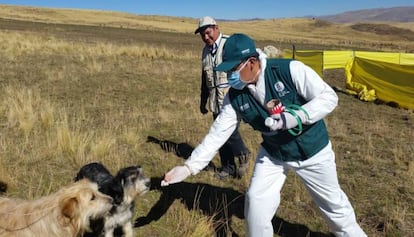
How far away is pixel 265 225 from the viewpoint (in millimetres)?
3459

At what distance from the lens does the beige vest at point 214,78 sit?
601 cm

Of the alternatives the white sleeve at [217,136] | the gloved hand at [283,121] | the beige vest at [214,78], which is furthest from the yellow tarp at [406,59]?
the gloved hand at [283,121]

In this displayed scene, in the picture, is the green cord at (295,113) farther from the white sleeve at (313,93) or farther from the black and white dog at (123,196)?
the black and white dog at (123,196)

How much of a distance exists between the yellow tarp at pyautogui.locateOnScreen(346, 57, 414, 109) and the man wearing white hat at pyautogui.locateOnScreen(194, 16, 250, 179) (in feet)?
24.0

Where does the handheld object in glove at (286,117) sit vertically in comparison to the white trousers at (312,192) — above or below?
above

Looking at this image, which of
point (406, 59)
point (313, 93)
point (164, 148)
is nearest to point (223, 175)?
point (164, 148)

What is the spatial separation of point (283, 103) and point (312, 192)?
0.87 metres

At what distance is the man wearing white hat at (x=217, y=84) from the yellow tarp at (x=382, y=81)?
7.32 m

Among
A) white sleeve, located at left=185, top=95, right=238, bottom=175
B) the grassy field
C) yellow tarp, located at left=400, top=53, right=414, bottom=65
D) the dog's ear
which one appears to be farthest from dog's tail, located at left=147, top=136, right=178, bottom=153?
yellow tarp, located at left=400, top=53, right=414, bottom=65

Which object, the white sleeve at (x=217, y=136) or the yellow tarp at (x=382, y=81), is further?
the yellow tarp at (x=382, y=81)

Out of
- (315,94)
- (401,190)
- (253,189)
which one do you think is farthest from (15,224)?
(401,190)

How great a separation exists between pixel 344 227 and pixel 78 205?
217cm

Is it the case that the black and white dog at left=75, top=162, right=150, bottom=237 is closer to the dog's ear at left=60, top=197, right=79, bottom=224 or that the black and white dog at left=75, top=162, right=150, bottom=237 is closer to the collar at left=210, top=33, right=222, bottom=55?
the dog's ear at left=60, top=197, right=79, bottom=224

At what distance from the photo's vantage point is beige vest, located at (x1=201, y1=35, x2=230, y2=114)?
601 cm
